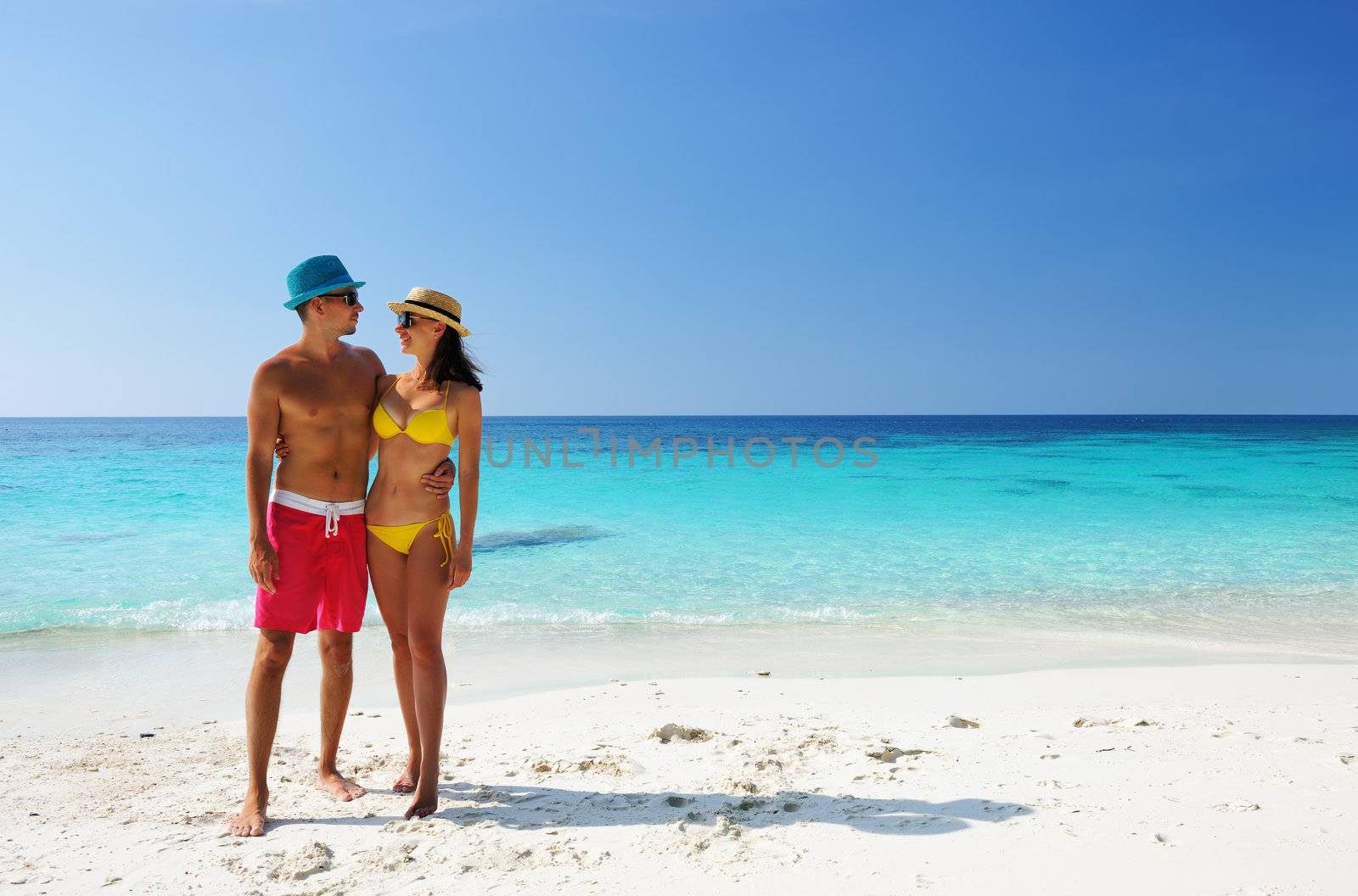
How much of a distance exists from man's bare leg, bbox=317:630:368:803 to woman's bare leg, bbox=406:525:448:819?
39cm

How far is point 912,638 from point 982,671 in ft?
3.40

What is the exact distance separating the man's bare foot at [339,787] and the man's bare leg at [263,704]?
239mm

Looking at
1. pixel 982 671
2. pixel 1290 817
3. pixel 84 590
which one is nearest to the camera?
pixel 1290 817

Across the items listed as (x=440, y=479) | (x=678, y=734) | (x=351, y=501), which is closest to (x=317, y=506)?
(x=351, y=501)

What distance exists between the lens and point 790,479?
22.3 metres

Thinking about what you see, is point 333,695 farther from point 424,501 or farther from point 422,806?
point 424,501

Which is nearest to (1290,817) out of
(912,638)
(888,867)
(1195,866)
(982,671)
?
(1195,866)

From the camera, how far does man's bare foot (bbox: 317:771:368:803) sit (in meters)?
3.06

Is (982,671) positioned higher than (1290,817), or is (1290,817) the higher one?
(1290,817)

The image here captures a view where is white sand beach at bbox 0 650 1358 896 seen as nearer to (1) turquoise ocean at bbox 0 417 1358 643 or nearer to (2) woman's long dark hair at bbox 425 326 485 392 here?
(2) woman's long dark hair at bbox 425 326 485 392

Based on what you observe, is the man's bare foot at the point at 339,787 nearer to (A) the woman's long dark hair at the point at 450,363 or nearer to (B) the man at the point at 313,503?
(B) the man at the point at 313,503

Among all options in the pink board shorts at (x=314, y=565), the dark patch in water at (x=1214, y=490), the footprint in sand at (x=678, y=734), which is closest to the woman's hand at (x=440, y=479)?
the pink board shorts at (x=314, y=565)

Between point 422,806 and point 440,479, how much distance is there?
1.19 meters

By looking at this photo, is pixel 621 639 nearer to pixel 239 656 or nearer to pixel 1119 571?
pixel 239 656
